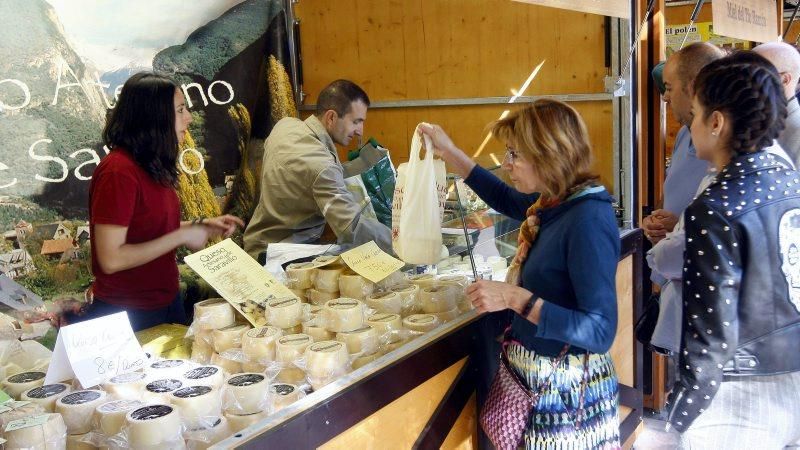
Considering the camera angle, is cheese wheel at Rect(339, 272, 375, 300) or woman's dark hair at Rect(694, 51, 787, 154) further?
cheese wheel at Rect(339, 272, 375, 300)

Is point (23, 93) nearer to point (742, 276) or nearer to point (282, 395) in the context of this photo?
point (282, 395)

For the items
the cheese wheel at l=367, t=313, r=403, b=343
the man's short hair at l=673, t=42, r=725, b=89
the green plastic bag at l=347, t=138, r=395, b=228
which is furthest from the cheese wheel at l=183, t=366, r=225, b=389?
the man's short hair at l=673, t=42, r=725, b=89

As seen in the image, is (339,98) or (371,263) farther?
(339,98)

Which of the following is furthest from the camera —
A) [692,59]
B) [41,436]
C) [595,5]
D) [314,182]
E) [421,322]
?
[314,182]

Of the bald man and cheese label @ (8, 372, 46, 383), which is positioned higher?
the bald man

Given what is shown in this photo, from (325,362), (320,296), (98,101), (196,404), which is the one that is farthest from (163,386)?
(98,101)

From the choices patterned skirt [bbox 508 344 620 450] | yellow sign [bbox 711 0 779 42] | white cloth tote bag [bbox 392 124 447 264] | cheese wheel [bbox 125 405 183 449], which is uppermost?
yellow sign [bbox 711 0 779 42]

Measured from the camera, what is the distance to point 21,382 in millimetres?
1521

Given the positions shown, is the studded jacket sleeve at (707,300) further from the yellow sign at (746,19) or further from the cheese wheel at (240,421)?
the yellow sign at (746,19)

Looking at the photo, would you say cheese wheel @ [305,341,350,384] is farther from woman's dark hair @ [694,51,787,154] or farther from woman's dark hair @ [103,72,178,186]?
woman's dark hair @ [694,51,787,154]

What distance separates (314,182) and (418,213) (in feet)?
3.74

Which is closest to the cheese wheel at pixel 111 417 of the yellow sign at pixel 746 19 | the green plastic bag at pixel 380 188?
the green plastic bag at pixel 380 188

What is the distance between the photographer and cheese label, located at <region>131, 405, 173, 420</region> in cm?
127

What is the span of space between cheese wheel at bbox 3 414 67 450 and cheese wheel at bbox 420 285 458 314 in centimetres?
116
